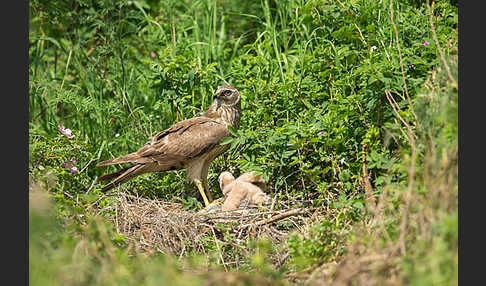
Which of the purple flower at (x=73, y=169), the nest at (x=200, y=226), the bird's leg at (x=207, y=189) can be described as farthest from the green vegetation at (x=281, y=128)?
the bird's leg at (x=207, y=189)

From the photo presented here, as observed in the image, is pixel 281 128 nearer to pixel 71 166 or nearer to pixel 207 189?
pixel 207 189

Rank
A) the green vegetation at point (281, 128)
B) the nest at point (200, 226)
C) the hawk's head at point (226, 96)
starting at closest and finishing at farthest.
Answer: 1. the green vegetation at point (281, 128)
2. the nest at point (200, 226)
3. the hawk's head at point (226, 96)

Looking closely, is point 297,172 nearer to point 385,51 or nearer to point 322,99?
point 322,99

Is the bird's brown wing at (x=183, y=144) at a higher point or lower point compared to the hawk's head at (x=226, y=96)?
lower

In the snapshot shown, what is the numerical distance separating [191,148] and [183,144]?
0.30 feet

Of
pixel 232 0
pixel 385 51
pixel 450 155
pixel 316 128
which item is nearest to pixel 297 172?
pixel 316 128

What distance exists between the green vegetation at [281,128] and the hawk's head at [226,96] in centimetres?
23

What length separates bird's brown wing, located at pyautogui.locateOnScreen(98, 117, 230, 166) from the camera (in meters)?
5.30

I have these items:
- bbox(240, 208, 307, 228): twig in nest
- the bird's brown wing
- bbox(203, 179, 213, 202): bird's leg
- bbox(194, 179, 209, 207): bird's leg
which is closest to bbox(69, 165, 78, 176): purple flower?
the bird's brown wing

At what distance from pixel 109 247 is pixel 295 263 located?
1173mm

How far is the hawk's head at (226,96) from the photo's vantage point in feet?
17.8

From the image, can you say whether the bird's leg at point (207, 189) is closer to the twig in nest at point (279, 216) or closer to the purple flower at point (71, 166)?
the twig in nest at point (279, 216)

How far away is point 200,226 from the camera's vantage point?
475 centimetres

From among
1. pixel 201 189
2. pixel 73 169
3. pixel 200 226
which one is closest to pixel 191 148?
pixel 201 189
